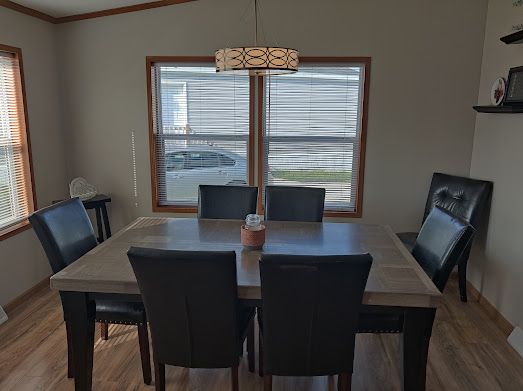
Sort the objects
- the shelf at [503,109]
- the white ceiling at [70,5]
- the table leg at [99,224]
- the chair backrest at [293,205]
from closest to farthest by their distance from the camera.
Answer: the shelf at [503,109] < the chair backrest at [293,205] < the white ceiling at [70,5] < the table leg at [99,224]

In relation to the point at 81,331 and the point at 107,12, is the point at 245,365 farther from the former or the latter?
the point at 107,12

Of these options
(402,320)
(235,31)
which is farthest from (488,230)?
(235,31)

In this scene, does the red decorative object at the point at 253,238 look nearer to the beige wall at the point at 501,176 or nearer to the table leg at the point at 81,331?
the table leg at the point at 81,331

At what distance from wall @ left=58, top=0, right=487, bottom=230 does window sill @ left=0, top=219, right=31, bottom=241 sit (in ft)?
2.65

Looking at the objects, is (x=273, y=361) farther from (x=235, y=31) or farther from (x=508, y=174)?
(x=235, y=31)

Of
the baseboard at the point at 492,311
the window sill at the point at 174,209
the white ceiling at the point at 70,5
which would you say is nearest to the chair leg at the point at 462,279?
the baseboard at the point at 492,311

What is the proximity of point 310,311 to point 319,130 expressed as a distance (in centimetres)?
242

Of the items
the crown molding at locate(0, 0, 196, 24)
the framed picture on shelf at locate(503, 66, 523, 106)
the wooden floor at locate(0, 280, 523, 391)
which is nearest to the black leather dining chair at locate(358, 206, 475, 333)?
the wooden floor at locate(0, 280, 523, 391)

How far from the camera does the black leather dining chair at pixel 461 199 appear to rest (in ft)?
10.6

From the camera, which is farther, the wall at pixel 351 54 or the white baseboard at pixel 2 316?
the wall at pixel 351 54

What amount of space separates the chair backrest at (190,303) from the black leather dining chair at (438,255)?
637mm

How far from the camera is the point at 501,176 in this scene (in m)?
3.11

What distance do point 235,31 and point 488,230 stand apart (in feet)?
8.81

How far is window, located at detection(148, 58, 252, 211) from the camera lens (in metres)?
3.78
